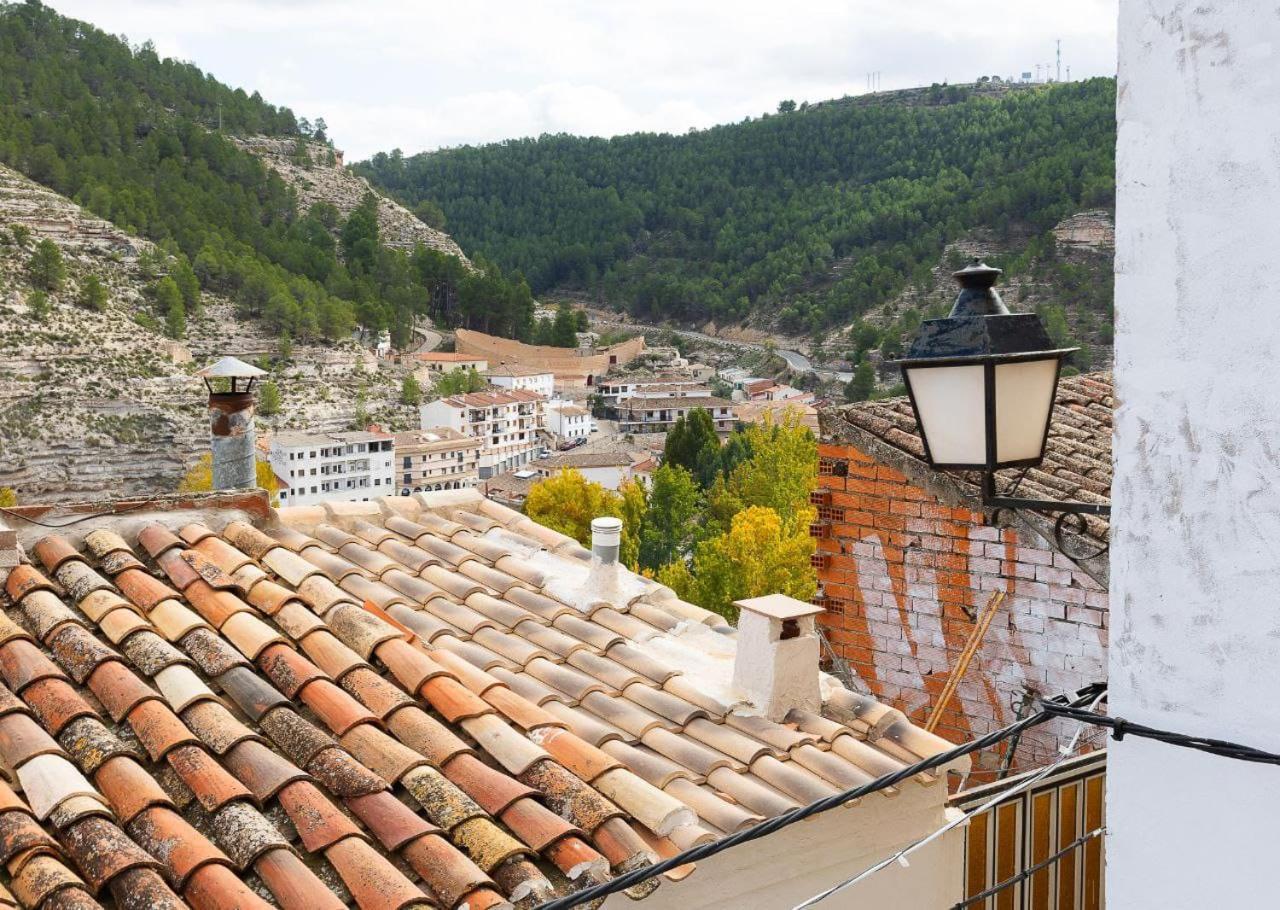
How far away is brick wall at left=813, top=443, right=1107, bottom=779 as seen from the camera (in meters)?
4.66

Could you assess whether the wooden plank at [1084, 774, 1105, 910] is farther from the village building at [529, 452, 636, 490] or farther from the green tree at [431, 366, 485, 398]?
the green tree at [431, 366, 485, 398]

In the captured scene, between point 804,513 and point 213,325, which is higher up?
point 213,325

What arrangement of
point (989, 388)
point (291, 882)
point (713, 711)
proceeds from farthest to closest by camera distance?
point (713, 711) < point (291, 882) < point (989, 388)

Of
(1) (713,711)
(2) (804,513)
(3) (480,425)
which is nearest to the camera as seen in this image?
(1) (713,711)

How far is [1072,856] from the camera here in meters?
3.57

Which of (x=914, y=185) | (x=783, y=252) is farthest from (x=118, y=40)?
(x=914, y=185)

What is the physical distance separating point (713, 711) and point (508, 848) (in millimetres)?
1189

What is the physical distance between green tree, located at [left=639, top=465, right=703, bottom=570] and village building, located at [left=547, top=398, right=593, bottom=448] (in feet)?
107

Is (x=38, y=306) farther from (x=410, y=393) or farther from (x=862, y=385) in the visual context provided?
(x=862, y=385)

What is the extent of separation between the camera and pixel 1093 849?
3607 mm

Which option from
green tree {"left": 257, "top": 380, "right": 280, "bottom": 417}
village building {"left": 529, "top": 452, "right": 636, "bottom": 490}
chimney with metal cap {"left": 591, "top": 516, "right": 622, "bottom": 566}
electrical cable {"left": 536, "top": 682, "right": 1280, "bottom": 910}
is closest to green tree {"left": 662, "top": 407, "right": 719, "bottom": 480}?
village building {"left": 529, "top": 452, "right": 636, "bottom": 490}

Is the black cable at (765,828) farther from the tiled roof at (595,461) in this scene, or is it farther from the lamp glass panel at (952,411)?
the tiled roof at (595,461)

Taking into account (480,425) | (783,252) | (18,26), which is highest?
(18,26)

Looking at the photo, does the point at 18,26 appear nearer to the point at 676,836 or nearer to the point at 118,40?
the point at 118,40
